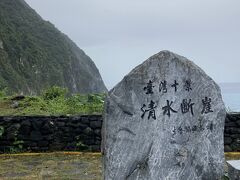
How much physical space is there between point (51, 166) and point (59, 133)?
1.44 meters

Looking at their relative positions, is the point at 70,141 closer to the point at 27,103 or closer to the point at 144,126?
the point at 27,103

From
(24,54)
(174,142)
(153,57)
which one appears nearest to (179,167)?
(174,142)

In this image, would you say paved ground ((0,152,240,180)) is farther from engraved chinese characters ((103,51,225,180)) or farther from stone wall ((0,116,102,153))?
engraved chinese characters ((103,51,225,180))

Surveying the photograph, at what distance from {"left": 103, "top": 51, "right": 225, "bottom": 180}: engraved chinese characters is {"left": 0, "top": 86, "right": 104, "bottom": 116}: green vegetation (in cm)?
481

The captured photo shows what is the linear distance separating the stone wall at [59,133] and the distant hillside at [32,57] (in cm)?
2601

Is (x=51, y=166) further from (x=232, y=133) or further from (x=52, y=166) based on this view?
(x=232, y=133)

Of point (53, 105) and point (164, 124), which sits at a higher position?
point (164, 124)

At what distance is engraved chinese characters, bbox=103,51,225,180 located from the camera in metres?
6.97

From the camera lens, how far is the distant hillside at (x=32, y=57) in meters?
45.9

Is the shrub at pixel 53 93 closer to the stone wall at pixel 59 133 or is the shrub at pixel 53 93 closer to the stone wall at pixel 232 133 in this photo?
the stone wall at pixel 59 133

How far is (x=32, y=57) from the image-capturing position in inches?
2063

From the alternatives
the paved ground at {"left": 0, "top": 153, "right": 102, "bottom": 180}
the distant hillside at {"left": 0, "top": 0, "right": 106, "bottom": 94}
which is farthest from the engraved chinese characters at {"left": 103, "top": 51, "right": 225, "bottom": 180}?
the distant hillside at {"left": 0, "top": 0, "right": 106, "bottom": 94}

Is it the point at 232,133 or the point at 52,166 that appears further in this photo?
the point at 232,133

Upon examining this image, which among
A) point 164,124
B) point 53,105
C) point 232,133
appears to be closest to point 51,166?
point 53,105
